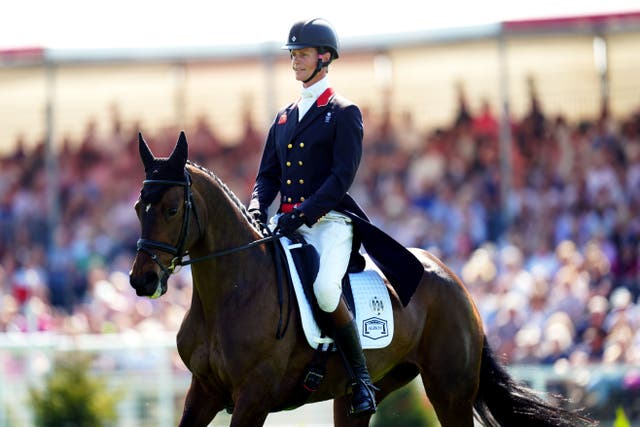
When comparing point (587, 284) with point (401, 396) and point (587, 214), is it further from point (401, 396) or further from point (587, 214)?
point (401, 396)

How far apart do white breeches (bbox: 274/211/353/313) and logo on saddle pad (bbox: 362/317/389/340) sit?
0.43 meters

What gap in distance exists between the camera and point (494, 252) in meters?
14.7

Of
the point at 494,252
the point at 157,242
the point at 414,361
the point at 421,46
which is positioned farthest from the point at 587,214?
the point at 157,242

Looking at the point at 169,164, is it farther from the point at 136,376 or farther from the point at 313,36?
the point at 136,376

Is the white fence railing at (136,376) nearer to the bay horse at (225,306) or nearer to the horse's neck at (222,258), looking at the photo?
the bay horse at (225,306)

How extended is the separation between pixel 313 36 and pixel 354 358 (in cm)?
205

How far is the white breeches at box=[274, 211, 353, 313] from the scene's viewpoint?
7207 millimetres

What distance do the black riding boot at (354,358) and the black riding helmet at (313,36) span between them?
161 cm

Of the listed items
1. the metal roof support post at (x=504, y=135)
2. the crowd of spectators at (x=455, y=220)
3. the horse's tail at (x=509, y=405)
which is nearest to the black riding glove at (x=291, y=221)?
the horse's tail at (x=509, y=405)

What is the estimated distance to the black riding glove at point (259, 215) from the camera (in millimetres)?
7555

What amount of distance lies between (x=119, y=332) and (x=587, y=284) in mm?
5640

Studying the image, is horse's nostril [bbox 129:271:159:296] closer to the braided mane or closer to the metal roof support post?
the braided mane

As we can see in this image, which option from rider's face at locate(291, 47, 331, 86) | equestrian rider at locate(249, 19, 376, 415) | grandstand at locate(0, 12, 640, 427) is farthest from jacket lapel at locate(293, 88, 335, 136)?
grandstand at locate(0, 12, 640, 427)

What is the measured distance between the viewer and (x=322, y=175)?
7547 mm
